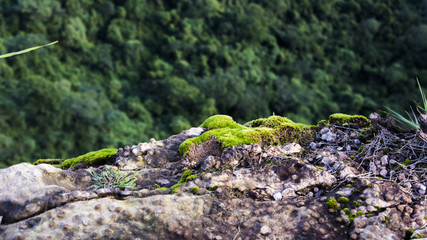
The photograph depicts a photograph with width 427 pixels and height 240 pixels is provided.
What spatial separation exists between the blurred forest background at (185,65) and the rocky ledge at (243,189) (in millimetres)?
19950

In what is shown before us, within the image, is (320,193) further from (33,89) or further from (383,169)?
(33,89)

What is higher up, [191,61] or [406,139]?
[406,139]

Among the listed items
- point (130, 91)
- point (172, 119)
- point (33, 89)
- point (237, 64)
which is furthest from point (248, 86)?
point (33, 89)

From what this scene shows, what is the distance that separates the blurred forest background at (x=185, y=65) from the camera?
2444 cm

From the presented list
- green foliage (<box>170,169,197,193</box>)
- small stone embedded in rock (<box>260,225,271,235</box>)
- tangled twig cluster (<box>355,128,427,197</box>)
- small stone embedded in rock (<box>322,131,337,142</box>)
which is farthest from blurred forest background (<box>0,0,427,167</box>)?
small stone embedded in rock (<box>260,225,271,235</box>)

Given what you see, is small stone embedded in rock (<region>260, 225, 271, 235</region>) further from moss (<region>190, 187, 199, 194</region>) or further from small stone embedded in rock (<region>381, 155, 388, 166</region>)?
small stone embedded in rock (<region>381, 155, 388, 166</region>)

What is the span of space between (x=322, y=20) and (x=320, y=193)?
37.5 meters

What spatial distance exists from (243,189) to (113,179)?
0.96 m

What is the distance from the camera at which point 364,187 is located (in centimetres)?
236

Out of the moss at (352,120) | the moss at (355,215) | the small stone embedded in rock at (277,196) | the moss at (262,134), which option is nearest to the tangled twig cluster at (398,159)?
the moss at (352,120)

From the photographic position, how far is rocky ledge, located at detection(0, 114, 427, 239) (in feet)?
6.92

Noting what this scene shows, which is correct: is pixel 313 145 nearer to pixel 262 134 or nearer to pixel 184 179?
pixel 262 134

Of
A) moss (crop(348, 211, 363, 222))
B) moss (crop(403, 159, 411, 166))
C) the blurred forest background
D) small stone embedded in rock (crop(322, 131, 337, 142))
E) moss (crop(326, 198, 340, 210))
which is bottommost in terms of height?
the blurred forest background

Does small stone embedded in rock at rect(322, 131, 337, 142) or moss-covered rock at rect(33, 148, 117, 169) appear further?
moss-covered rock at rect(33, 148, 117, 169)
